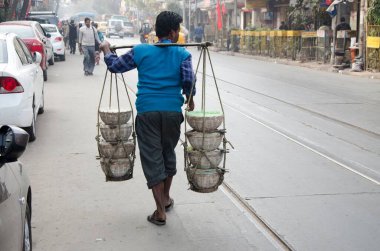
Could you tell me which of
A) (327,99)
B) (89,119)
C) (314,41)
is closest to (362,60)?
(314,41)

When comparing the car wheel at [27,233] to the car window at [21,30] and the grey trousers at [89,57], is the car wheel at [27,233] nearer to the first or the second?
the car window at [21,30]

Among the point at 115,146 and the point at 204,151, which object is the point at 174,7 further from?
the point at 204,151

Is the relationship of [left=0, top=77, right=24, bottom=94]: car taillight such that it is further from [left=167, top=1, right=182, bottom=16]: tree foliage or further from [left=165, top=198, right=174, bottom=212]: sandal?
[left=167, top=1, right=182, bottom=16]: tree foliage

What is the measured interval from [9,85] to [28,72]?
0.91 m

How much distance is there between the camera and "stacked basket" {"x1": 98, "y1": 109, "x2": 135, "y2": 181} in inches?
218

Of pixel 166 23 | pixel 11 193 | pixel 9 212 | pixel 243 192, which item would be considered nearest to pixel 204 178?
pixel 166 23

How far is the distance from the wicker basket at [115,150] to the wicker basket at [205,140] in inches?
26.0

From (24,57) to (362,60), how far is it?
16.0 m

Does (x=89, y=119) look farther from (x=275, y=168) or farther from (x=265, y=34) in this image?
(x=265, y=34)

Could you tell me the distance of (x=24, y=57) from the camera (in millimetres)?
9844

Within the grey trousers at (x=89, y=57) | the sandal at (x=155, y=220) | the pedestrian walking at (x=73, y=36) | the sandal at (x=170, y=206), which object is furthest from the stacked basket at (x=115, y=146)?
the pedestrian walking at (x=73, y=36)

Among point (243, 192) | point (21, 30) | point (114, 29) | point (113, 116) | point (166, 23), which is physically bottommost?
point (114, 29)

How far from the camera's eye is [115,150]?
5.54 meters

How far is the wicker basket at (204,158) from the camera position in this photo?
5125 mm
